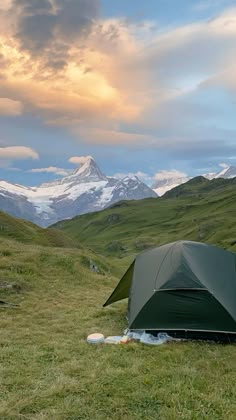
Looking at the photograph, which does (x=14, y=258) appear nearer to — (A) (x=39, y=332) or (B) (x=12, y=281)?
(B) (x=12, y=281)

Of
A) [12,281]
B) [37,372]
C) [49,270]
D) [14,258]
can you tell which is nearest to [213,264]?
[37,372]

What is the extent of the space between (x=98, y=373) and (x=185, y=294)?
15.3 ft

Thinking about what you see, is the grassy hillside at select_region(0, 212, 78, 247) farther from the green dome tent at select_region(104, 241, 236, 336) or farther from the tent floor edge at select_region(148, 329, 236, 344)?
the tent floor edge at select_region(148, 329, 236, 344)

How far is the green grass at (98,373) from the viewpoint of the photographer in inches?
346

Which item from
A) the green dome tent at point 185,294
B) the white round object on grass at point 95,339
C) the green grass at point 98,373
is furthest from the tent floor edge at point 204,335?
the white round object on grass at point 95,339

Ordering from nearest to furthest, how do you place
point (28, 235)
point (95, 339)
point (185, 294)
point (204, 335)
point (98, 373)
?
1. point (98, 373)
2. point (95, 339)
3. point (204, 335)
4. point (185, 294)
5. point (28, 235)

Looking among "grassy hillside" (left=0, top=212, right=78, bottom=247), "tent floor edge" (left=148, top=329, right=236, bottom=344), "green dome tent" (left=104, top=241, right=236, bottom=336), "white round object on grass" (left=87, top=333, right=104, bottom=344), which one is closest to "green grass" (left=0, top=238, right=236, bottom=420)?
"white round object on grass" (left=87, top=333, right=104, bottom=344)

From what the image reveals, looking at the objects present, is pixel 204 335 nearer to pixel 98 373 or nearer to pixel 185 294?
pixel 185 294

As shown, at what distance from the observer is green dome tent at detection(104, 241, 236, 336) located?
13.6m

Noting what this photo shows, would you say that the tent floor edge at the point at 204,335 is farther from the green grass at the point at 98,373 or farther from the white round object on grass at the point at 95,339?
the white round object on grass at the point at 95,339

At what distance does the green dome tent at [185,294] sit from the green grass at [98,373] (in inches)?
33.1

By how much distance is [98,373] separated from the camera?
10.8 metres

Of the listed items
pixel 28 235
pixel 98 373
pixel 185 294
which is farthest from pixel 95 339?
pixel 28 235

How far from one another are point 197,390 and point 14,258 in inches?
818
